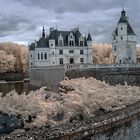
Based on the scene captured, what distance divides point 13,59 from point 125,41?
4024 cm

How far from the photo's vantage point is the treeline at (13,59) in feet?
310

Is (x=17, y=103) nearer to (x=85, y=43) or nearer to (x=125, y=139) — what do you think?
(x=125, y=139)

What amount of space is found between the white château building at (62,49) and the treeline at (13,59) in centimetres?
2575

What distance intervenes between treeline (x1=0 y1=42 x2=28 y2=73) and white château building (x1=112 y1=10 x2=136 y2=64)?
37859 mm

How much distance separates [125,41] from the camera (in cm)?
6297

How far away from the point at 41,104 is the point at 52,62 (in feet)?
179

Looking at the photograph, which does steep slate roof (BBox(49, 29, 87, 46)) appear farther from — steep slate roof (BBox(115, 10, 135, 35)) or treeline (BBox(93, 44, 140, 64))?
treeline (BBox(93, 44, 140, 64))

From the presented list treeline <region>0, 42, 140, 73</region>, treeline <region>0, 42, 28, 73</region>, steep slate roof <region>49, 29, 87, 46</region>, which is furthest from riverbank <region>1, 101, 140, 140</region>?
treeline <region>0, 42, 28, 73</region>

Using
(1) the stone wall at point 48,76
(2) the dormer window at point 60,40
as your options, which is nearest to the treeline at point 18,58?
(2) the dormer window at point 60,40

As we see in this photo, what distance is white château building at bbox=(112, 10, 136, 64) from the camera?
62.6 m

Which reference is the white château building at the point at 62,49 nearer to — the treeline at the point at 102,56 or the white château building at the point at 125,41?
the white château building at the point at 125,41

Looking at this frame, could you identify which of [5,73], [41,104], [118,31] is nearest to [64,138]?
[41,104]

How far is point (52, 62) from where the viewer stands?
225ft

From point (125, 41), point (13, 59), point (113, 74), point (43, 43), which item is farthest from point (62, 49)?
point (13, 59)
